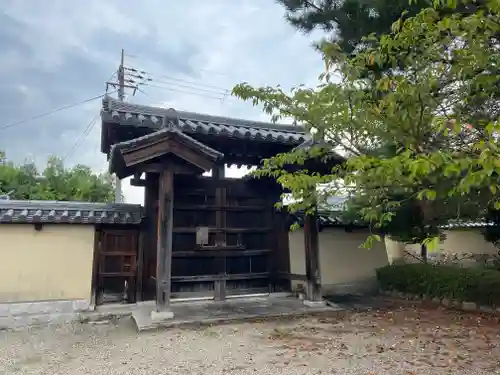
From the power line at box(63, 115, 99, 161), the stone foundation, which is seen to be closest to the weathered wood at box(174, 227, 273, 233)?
the stone foundation

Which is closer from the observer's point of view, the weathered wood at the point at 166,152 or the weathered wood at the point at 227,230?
the weathered wood at the point at 166,152

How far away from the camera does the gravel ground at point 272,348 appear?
411cm

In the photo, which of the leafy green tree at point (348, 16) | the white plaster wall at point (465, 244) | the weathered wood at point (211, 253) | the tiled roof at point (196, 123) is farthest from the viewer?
the white plaster wall at point (465, 244)

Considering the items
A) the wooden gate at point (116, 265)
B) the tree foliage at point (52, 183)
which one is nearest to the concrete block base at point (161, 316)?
the wooden gate at point (116, 265)

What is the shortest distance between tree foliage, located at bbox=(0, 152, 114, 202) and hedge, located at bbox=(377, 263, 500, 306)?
1793cm

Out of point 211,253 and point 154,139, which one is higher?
point 154,139

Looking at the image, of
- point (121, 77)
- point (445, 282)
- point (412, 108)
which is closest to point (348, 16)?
point (412, 108)

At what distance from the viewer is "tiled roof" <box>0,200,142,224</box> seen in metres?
6.90

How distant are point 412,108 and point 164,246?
453 cm

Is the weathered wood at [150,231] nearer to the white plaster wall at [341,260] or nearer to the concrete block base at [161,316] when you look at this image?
the concrete block base at [161,316]

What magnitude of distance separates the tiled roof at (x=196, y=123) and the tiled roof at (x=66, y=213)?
203cm

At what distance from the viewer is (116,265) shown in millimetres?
7539

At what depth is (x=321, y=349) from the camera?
4.73 meters

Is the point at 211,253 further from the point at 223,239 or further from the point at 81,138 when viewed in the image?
the point at 81,138
